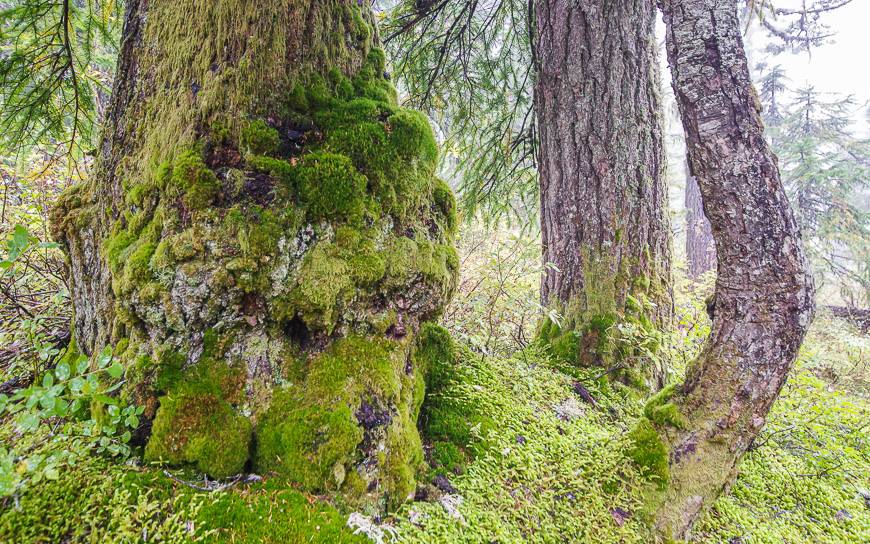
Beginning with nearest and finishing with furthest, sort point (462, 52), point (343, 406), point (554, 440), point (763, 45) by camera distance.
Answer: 1. point (343, 406)
2. point (554, 440)
3. point (462, 52)
4. point (763, 45)

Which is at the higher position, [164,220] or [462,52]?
[462,52]

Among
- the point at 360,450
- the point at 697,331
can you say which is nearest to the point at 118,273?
the point at 360,450

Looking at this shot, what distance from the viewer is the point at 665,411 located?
2230 mm

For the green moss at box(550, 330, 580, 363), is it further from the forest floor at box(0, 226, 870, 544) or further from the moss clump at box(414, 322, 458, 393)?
the moss clump at box(414, 322, 458, 393)

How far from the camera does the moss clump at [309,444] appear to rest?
157 centimetres

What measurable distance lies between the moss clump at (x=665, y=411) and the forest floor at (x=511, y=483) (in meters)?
0.23

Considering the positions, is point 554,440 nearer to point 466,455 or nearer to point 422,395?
point 466,455

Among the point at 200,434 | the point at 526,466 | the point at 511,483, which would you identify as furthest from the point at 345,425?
the point at 526,466

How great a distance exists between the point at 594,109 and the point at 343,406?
309 cm

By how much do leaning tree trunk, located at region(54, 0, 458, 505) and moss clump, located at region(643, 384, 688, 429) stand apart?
4.47ft

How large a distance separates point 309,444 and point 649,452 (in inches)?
72.9

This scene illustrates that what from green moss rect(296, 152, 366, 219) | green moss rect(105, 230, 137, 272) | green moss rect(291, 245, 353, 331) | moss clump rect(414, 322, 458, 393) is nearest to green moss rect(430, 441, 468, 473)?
moss clump rect(414, 322, 458, 393)

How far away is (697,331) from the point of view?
10.6 ft

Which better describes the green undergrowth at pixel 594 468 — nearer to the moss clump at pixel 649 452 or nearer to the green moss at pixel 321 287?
the moss clump at pixel 649 452
